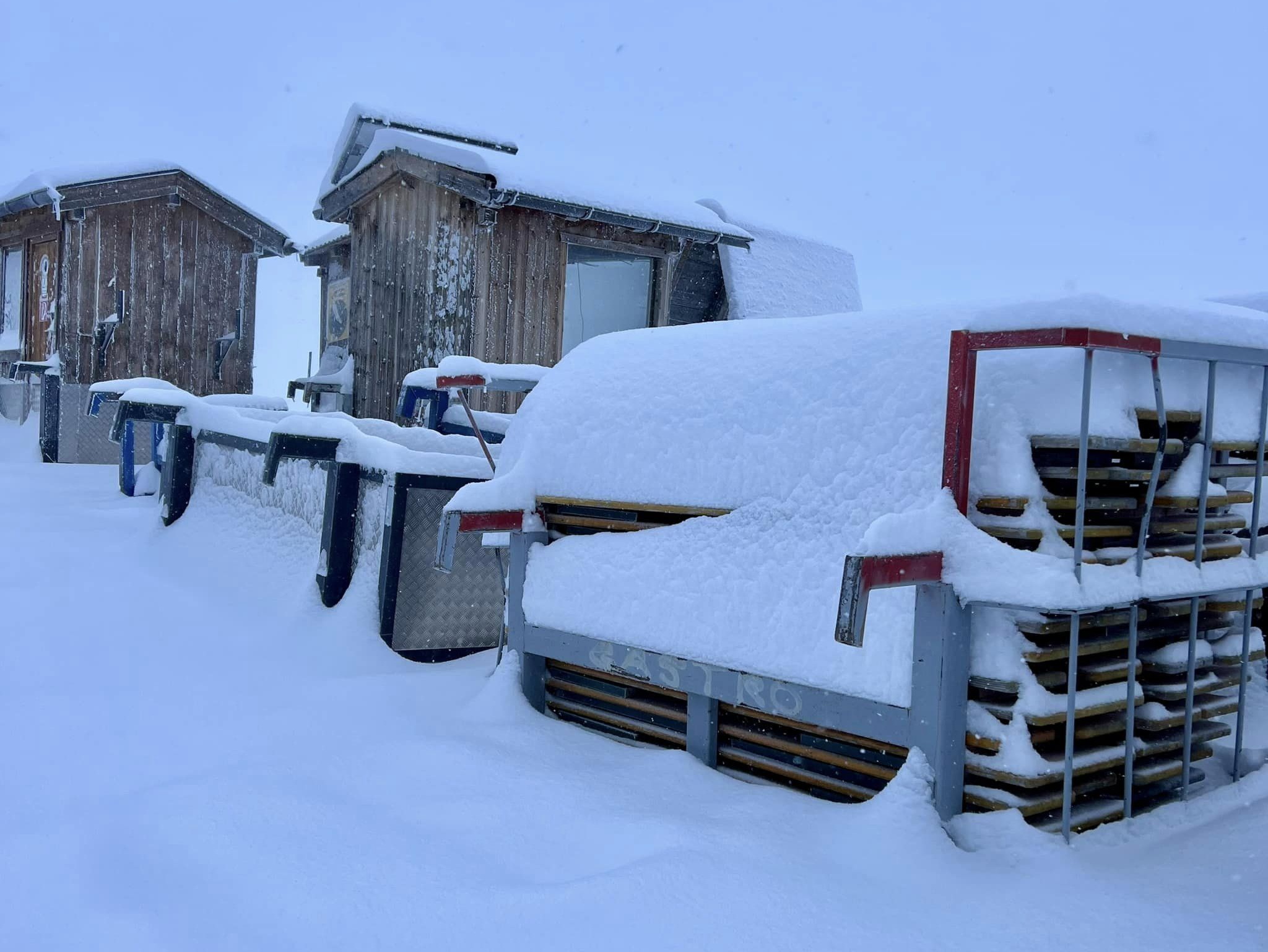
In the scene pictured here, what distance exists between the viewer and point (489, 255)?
9.85 m

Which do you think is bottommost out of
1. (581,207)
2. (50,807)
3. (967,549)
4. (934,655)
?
(50,807)

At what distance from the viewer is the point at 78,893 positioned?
2797 mm

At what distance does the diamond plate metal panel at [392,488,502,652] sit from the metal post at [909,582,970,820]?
115 inches

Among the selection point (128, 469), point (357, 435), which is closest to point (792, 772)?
point (357, 435)

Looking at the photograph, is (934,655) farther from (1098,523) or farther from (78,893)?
(78,893)

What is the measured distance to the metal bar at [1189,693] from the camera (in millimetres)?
3451

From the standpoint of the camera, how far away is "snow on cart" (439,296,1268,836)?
3.00 m

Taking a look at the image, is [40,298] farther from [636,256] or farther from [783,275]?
[783,275]

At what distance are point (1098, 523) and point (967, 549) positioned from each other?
583mm

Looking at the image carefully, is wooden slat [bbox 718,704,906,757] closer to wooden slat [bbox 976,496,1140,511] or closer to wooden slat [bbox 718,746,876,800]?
wooden slat [bbox 718,746,876,800]

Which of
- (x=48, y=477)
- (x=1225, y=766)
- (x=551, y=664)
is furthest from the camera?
(x=48, y=477)

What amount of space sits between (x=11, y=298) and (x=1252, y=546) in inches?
688

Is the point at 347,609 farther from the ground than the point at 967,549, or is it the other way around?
the point at 967,549

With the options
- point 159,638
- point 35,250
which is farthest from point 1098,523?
point 35,250
